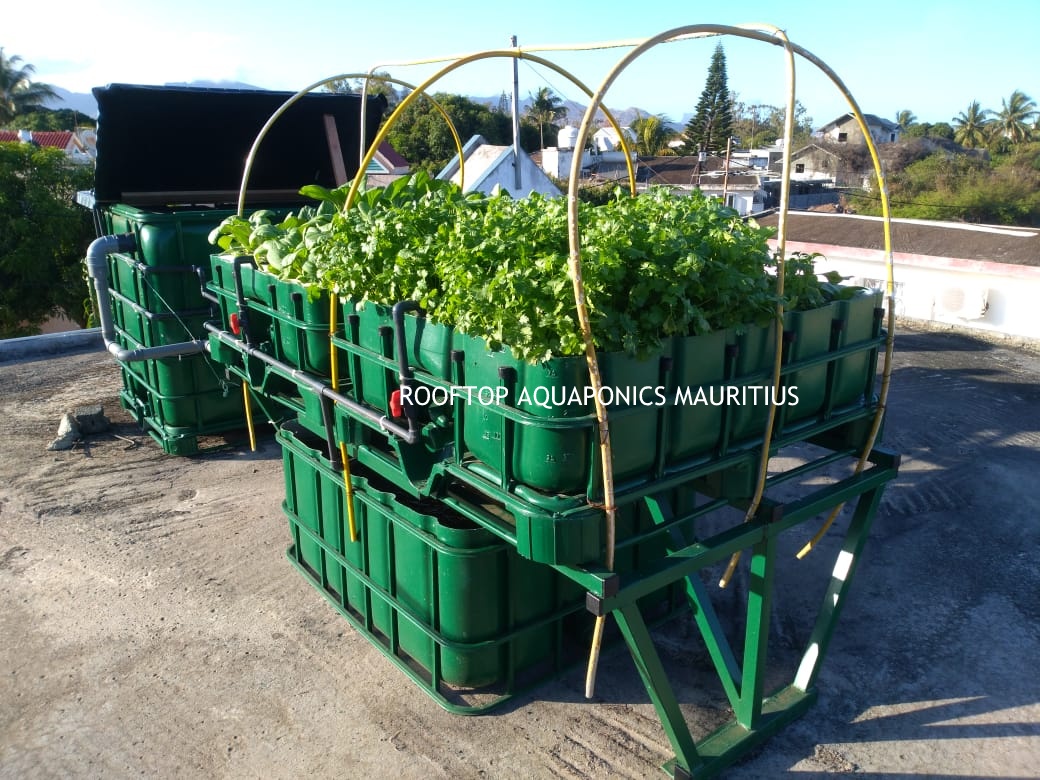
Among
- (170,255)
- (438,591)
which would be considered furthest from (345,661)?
(170,255)

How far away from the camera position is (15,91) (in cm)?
5375

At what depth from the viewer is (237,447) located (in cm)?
838

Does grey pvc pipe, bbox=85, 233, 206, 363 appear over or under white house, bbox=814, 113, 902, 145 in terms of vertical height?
under

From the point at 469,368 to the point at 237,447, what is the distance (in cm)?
578

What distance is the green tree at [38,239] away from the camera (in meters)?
19.2

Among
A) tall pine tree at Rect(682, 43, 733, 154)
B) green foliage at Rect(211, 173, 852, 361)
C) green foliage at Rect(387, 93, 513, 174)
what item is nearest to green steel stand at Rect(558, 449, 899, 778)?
green foliage at Rect(211, 173, 852, 361)

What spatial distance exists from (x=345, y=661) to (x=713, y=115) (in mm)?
60477

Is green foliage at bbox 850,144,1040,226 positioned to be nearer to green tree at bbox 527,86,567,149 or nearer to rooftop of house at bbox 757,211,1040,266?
rooftop of house at bbox 757,211,1040,266

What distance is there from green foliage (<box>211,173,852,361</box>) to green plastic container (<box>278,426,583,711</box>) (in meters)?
1.28

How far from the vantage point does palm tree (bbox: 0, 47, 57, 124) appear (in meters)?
52.5

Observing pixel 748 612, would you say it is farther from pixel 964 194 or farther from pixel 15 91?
pixel 15 91

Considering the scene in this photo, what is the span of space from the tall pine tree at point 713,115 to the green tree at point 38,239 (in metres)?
46.4

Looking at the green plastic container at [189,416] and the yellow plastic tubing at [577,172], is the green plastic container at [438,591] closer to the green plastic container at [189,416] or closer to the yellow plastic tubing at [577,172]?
the yellow plastic tubing at [577,172]

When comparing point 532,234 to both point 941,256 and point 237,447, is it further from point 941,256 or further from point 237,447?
point 941,256
